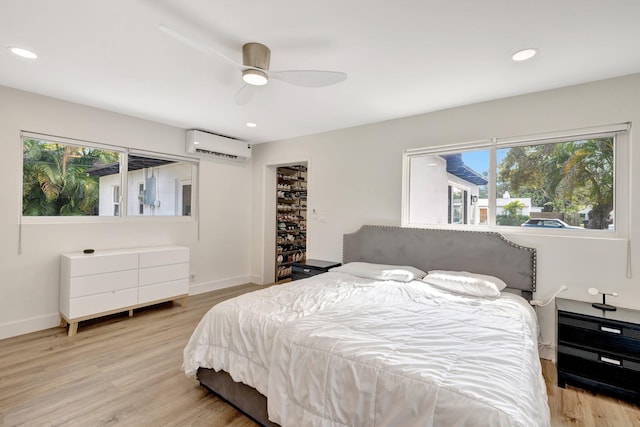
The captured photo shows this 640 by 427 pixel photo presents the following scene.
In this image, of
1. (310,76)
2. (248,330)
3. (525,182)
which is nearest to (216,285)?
(248,330)

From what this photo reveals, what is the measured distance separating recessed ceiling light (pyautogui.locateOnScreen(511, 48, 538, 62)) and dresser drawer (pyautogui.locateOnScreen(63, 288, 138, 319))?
432 centimetres

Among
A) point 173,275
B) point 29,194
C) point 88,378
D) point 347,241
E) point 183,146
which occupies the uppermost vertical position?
point 183,146

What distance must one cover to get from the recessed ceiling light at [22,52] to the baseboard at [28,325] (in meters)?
2.53

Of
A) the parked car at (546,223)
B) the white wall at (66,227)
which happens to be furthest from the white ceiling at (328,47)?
the parked car at (546,223)

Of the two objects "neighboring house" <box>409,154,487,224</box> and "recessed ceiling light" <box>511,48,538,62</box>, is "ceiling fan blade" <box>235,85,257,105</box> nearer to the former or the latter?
"recessed ceiling light" <box>511,48,538,62</box>

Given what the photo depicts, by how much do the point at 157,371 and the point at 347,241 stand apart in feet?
8.05

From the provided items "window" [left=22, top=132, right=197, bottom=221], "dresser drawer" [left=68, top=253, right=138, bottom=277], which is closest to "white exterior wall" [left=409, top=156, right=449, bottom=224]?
"window" [left=22, top=132, right=197, bottom=221]

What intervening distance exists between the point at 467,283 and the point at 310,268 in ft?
6.08

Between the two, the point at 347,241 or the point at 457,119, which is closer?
the point at 457,119

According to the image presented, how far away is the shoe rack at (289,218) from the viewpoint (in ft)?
18.1

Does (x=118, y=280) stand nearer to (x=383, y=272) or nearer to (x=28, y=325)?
(x=28, y=325)

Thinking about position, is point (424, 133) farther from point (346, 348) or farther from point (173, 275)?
point (173, 275)

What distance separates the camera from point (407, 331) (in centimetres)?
171

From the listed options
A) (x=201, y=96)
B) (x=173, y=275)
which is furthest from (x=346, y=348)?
(x=173, y=275)
